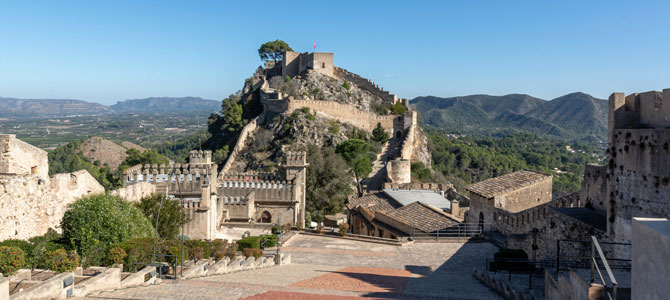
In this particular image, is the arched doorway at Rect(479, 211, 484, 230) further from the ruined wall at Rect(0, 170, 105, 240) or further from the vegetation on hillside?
the vegetation on hillside

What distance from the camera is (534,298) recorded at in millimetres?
8953

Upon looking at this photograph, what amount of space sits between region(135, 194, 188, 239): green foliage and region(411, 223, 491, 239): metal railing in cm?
871

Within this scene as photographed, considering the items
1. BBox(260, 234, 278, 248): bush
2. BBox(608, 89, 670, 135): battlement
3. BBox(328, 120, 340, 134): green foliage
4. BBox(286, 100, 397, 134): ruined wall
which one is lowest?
BBox(260, 234, 278, 248): bush

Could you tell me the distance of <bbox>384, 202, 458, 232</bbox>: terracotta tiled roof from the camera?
19547 mm

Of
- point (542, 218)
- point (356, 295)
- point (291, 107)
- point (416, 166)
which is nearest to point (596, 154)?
point (416, 166)

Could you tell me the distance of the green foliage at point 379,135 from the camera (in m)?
54.2

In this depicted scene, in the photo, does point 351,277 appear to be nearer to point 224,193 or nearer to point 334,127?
point 224,193

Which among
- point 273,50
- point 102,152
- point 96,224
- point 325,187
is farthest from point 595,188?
point 102,152

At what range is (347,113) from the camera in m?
55.6

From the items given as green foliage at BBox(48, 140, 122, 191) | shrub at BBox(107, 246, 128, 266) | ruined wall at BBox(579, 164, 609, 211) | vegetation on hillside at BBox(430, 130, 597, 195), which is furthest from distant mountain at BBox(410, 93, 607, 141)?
shrub at BBox(107, 246, 128, 266)

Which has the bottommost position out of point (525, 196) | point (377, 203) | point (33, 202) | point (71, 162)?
point (377, 203)

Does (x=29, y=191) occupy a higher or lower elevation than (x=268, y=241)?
higher

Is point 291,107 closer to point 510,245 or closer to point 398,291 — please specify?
point 510,245

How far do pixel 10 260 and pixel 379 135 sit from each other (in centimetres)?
4736
